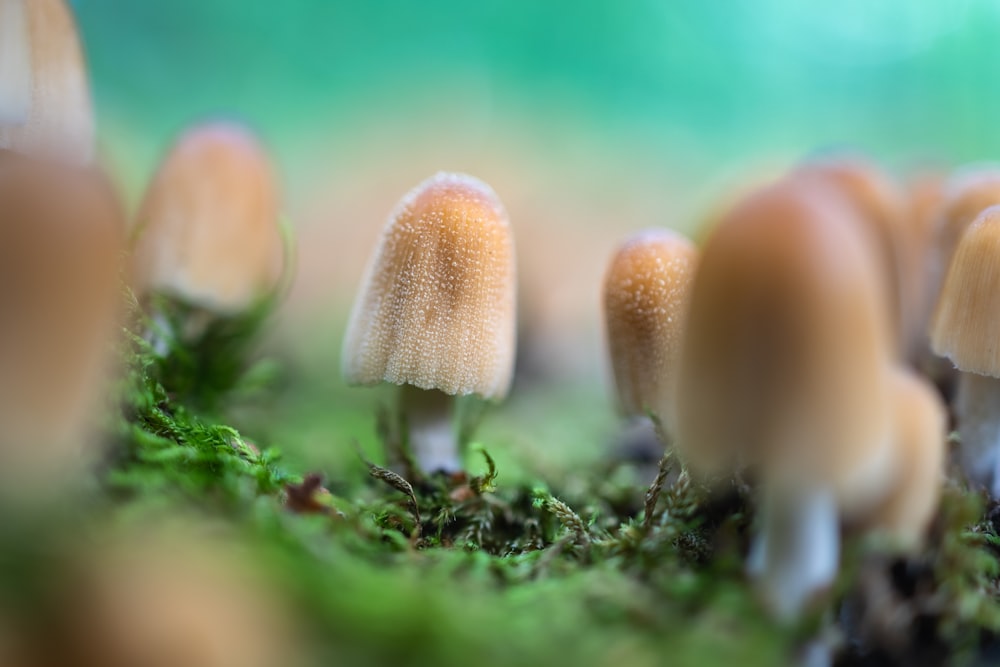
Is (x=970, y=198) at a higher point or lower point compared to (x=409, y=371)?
higher

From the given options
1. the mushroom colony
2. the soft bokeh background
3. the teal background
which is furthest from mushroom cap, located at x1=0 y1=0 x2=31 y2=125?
the teal background

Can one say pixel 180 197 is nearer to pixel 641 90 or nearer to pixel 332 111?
pixel 332 111

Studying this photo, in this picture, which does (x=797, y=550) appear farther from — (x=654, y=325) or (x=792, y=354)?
(x=654, y=325)

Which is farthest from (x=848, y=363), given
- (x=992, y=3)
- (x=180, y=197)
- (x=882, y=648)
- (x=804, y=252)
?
(x=992, y=3)

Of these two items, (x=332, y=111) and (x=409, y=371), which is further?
(x=332, y=111)

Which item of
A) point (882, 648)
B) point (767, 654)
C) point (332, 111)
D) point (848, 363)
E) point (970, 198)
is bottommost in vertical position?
point (882, 648)

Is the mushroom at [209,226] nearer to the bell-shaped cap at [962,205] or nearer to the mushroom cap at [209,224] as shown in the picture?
the mushroom cap at [209,224]

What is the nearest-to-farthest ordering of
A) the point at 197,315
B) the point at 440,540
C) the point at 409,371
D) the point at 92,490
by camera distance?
1. the point at 92,490
2. the point at 440,540
3. the point at 409,371
4. the point at 197,315
